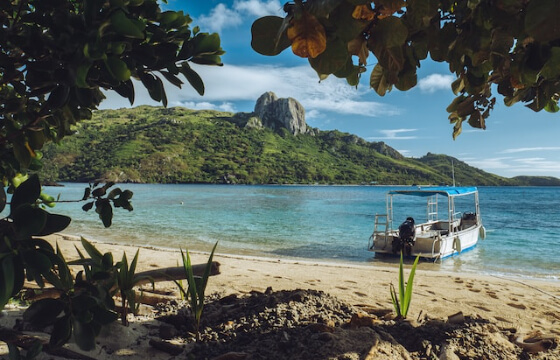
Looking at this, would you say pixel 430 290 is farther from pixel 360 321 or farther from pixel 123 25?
pixel 123 25

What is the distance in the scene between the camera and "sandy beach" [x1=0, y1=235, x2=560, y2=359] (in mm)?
4322

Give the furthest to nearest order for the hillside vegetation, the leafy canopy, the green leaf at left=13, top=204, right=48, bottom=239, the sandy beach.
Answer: the hillside vegetation, the sandy beach, the leafy canopy, the green leaf at left=13, top=204, right=48, bottom=239

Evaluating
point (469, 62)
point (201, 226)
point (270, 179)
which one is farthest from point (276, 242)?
point (270, 179)

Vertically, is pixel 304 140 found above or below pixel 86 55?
above

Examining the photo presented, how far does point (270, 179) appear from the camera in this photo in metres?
123

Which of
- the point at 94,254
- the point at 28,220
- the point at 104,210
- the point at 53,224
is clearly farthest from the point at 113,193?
the point at 28,220

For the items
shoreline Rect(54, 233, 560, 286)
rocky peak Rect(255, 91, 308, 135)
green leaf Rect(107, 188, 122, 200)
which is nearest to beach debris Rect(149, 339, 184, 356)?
green leaf Rect(107, 188, 122, 200)

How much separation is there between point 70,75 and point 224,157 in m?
128

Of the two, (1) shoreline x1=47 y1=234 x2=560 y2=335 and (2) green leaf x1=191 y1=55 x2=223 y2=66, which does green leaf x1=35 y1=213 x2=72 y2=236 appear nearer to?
(2) green leaf x1=191 y1=55 x2=223 y2=66

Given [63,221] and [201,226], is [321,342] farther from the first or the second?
[201,226]

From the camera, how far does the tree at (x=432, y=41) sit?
0.84 metres

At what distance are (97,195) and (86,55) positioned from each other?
5.04ft

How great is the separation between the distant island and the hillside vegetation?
1.06 feet

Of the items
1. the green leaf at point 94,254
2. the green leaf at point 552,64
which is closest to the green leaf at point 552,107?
the green leaf at point 552,64
